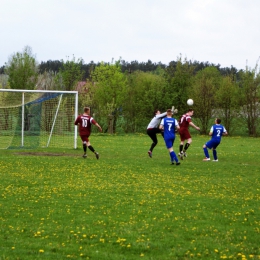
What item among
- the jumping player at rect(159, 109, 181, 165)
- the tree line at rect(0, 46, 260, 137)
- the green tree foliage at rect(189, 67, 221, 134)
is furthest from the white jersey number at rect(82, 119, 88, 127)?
the green tree foliage at rect(189, 67, 221, 134)

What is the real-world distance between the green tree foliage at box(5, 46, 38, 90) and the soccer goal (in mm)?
19683

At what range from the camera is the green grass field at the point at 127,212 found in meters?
7.27

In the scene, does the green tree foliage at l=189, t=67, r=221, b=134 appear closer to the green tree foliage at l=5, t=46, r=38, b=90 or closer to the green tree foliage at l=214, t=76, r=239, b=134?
the green tree foliage at l=214, t=76, r=239, b=134

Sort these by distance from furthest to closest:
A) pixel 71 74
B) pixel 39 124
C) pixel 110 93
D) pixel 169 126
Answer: pixel 71 74, pixel 110 93, pixel 39 124, pixel 169 126

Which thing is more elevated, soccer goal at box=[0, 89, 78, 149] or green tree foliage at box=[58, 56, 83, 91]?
green tree foliage at box=[58, 56, 83, 91]

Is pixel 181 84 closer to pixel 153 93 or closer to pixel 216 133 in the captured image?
pixel 153 93

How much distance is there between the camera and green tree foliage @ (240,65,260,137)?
4481 cm

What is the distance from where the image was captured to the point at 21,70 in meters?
47.9

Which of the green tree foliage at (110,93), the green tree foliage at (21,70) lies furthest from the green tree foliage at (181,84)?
the green tree foliage at (21,70)

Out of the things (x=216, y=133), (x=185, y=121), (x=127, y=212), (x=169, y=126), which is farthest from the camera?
(x=185, y=121)

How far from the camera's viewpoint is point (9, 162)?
17.9 metres

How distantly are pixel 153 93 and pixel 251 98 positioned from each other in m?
8.55

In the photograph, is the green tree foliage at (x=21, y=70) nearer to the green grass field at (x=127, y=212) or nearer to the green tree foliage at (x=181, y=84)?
the green tree foliage at (x=181, y=84)

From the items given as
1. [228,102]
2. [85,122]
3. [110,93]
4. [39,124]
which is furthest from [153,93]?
[85,122]
